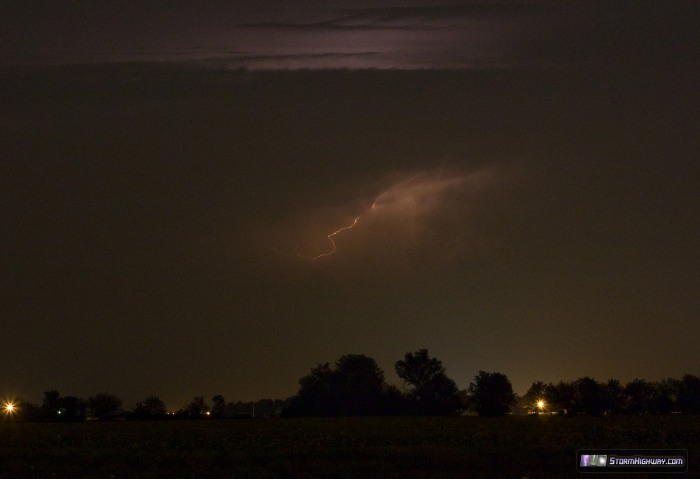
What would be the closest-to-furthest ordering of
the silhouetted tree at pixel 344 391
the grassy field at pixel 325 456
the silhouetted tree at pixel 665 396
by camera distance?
the grassy field at pixel 325 456 → the silhouetted tree at pixel 344 391 → the silhouetted tree at pixel 665 396

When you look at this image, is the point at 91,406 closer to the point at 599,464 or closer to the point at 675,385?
the point at 675,385

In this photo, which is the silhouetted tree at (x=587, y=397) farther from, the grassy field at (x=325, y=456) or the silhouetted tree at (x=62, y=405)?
the grassy field at (x=325, y=456)

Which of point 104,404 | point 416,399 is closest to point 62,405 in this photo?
point 104,404

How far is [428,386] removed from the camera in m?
140

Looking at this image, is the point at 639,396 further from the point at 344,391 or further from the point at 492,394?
the point at 344,391

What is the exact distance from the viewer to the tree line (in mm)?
123375

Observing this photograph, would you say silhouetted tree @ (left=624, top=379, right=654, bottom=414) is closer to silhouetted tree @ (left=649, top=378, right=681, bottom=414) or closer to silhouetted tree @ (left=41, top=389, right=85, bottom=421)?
silhouetted tree @ (left=649, top=378, right=681, bottom=414)

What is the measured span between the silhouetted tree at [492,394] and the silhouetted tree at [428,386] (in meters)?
2.92

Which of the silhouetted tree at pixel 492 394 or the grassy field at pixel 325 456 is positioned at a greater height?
the silhouetted tree at pixel 492 394

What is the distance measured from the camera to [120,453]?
40.5m

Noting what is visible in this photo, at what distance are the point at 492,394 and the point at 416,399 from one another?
11.3m

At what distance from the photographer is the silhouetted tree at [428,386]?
127 meters

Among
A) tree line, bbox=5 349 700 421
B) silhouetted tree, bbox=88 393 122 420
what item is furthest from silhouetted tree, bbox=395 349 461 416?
silhouetted tree, bbox=88 393 122 420

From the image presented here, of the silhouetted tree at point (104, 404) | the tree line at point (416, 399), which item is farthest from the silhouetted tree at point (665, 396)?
the silhouetted tree at point (104, 404)
